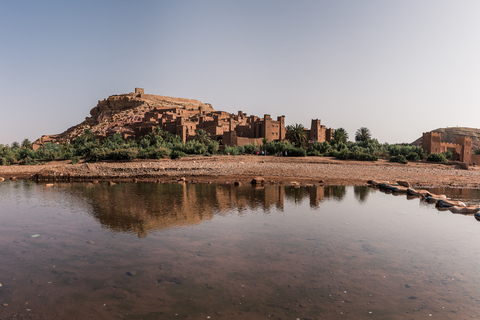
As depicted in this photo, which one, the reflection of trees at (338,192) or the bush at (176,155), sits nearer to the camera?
the reflection of trees at (338,192)

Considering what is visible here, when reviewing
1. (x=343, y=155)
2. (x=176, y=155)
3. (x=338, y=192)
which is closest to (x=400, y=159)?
(x=343, y=155)

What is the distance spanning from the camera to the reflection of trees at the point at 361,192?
14072 mm

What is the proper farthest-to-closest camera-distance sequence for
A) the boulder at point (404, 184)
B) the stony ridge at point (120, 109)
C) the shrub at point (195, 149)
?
the stony ridge at point (120, 109) → the shrub at point (195, 149) → the boulder at point (404, 184)

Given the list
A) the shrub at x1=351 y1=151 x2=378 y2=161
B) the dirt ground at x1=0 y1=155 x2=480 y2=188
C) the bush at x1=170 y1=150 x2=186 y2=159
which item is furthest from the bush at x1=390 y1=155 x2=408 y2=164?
the bush at x1=170 y1=150 x2=186 y2=159

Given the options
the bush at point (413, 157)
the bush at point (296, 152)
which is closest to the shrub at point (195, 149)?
the bush at point (296, 152)

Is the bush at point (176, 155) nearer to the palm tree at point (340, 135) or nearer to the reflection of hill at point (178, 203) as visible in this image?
the reflection of hill at point (178, 203)

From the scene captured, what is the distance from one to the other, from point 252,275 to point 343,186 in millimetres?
14280

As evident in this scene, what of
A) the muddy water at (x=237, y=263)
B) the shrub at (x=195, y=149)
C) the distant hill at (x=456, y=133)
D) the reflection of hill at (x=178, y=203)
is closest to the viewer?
the muddy water at (x=237, y=263)

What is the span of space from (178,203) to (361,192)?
958 cm

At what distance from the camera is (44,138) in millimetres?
71812

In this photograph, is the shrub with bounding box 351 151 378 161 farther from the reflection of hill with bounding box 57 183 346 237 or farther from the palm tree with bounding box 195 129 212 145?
the palm tree with bounding box 195 129 212 145

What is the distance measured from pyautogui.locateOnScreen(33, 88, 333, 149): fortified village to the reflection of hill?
83.9ft

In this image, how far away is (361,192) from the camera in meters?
16.1

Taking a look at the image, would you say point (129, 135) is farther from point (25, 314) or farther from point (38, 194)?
point (25, 314)
